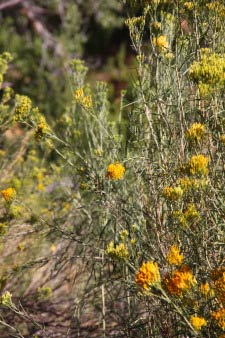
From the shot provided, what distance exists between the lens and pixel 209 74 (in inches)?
70.9

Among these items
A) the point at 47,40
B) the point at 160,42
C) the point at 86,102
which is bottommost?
the point at 86,102

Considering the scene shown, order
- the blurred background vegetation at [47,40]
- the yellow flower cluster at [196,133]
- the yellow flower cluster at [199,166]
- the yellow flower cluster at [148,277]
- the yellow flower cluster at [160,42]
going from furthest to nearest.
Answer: the blurred background vegetation at [47,40], the yellow flower cluster at [160,42], the yellow flower cluster at [196,133], the yellow flower cluster at [199,166], the yellow flower cluster at [148,277]

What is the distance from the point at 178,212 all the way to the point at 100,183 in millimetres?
576

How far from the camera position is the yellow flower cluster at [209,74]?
1.80m

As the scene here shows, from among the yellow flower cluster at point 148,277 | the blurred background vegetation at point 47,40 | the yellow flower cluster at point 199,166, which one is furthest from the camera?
the blurred background vegetation at point 47,40

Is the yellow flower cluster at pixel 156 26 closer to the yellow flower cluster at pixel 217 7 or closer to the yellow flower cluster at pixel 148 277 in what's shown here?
the yellow flower cluster at pixel 217 7

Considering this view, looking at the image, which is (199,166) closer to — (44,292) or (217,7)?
(217,7)

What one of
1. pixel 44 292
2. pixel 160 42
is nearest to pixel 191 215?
pixel 160 42

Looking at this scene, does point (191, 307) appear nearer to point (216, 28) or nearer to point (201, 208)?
point (201, 208)

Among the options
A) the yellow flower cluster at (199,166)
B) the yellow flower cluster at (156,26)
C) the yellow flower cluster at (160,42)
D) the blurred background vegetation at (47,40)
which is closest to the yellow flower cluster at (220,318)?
the yellow flower cluster at (199,166)

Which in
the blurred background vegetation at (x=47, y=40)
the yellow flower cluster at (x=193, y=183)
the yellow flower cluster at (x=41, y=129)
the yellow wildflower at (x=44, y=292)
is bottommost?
the yellow wildflower at (x=44, y=292)

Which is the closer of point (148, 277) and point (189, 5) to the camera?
point (148, 277)

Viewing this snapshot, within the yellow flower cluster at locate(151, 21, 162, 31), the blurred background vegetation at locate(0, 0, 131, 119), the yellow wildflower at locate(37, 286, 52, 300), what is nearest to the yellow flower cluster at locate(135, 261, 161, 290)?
the yellow flower cluster at locate(151, 21, 162, 31)

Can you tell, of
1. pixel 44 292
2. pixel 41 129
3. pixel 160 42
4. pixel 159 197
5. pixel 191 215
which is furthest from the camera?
pixel 44 292
